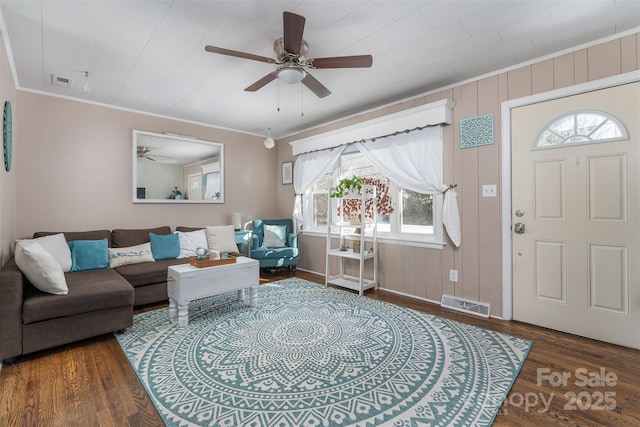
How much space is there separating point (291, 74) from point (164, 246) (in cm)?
274

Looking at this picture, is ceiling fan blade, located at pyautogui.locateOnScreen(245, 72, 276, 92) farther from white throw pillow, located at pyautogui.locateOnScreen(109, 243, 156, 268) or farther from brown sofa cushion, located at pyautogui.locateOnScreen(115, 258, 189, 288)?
white throw pillow, located at pyautogui.locateOnScreen(109, 243, 156, 268)

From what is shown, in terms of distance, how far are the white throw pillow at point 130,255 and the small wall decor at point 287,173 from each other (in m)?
2.52

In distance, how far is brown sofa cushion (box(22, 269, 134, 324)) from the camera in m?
2.15

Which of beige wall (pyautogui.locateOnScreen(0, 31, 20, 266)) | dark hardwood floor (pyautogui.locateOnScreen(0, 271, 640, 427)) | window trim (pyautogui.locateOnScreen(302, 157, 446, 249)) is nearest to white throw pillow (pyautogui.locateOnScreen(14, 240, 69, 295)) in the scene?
beige wall (pyautogui.locateOnScreen(0, 31, 20, 266))

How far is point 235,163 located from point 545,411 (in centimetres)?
476

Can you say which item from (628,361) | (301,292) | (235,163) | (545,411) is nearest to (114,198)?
(235,163)

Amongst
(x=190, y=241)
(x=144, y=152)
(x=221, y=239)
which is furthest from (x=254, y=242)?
(x=144, y=152)

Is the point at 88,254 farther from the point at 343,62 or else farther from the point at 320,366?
the point at 343,62

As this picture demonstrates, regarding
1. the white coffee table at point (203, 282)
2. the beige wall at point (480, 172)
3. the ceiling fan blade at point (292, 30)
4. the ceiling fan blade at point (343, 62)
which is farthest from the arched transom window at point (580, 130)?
the white coffee table at point (203, 282)

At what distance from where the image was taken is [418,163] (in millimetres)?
3459

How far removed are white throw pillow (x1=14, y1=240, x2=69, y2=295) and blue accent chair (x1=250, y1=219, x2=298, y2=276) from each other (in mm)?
2360

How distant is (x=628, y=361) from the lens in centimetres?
210

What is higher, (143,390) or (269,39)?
(269,39)

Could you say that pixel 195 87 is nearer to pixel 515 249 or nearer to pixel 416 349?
pixel 416 349
